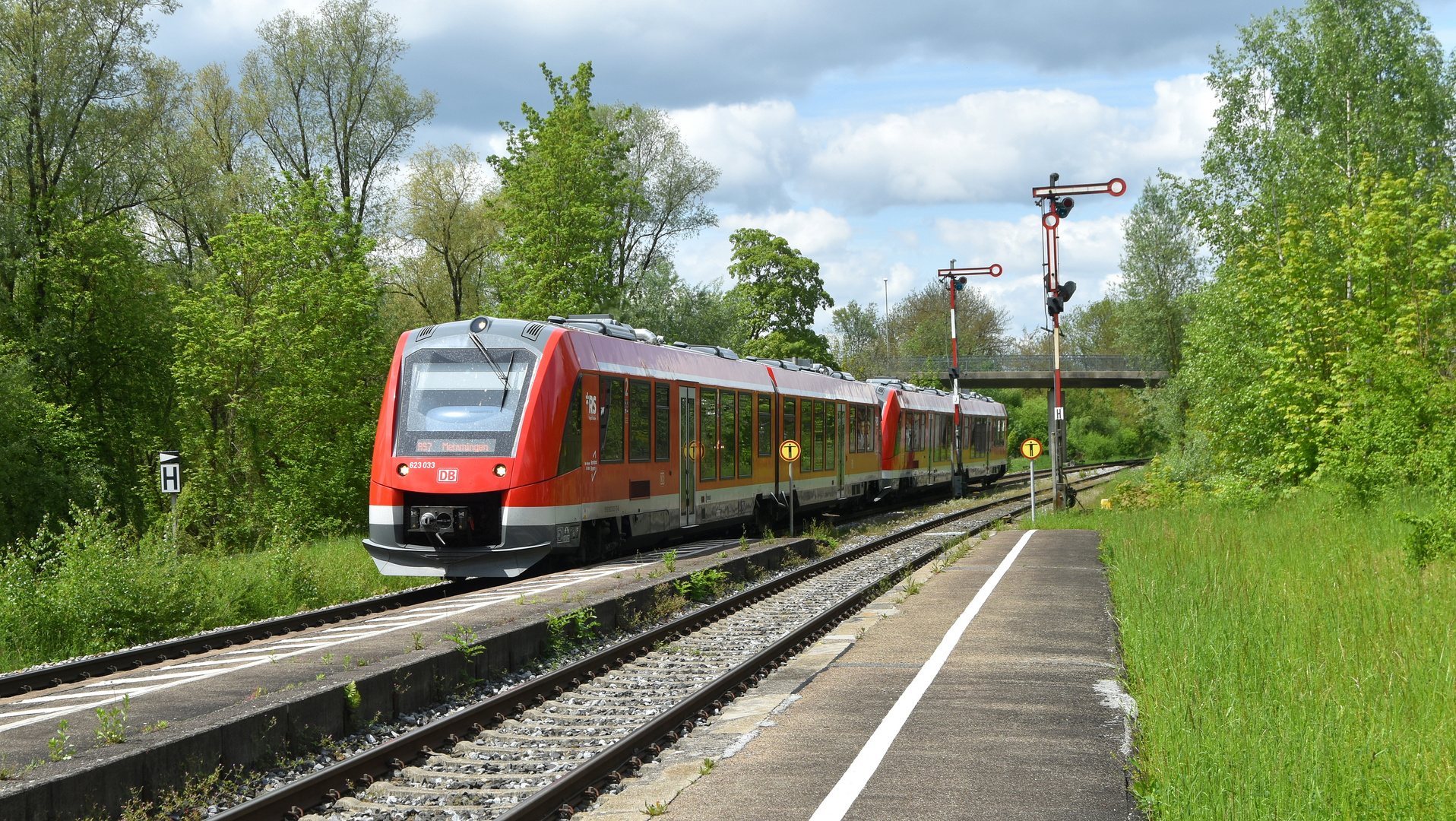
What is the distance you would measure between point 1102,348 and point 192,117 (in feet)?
236

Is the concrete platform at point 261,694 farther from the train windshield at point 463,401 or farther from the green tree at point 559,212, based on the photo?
the green tree at point 559,212

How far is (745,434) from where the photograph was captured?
2192 centimetres

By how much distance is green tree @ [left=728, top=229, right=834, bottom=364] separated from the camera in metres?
61.0

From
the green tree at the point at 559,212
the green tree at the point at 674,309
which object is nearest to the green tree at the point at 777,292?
the green tree at the point at 674,309

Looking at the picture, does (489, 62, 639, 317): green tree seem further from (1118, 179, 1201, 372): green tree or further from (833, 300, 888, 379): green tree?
(833, 300, 888, 379): green tree

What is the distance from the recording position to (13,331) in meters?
33.0

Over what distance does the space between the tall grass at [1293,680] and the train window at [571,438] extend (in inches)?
261

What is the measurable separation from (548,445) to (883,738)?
8.42m

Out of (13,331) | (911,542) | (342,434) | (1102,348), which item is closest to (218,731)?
(911,542)

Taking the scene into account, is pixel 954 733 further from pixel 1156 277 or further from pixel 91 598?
pixel 1156 277

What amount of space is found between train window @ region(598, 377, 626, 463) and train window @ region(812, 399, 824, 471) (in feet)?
33.9

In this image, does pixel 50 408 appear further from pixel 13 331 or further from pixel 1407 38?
pixel 1407 38

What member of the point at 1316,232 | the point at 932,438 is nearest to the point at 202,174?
the point at 932,438

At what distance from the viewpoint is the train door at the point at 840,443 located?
28219 millimetres
